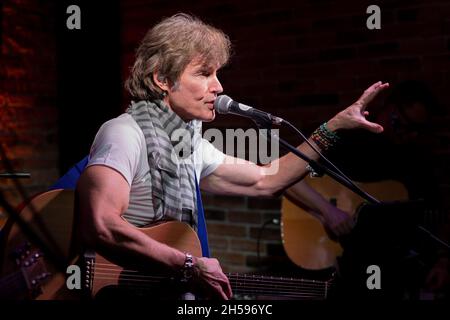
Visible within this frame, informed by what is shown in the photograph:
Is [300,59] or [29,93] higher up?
[300,59]

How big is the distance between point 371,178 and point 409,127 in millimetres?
354

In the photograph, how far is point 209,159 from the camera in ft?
8.61

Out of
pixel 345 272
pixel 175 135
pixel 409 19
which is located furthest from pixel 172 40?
pixel 409 19

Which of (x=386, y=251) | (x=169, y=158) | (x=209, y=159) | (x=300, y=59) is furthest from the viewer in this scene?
(x=300, y=59)

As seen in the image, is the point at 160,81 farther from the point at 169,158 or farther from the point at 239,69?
the point at 239,69

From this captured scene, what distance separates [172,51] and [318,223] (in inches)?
64.0

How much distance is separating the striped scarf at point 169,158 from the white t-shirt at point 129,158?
25 millimetres

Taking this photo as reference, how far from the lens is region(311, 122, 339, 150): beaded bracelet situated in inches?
92.5

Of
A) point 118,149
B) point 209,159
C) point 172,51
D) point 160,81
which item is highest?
point 172,51

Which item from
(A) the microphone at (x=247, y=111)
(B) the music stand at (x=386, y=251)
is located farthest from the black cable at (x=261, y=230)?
(A) the microphone at (x=247, y=111)

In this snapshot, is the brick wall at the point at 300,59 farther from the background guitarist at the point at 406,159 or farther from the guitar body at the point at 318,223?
the guitar body at the point at 318,223

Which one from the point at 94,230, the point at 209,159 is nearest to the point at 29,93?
the point at 209,159

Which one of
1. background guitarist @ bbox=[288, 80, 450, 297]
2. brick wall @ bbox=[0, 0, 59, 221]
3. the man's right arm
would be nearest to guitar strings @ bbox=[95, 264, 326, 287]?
the man's right arm

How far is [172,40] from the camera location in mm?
2291
